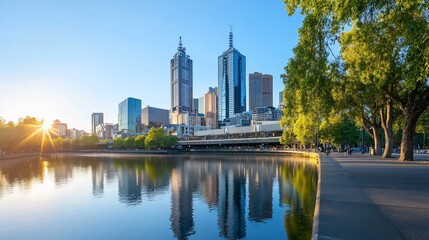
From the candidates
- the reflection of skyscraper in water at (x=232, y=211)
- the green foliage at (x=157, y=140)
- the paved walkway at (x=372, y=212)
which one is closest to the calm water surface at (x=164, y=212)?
the reflection of skyscraper in water at (x=232, y=211)

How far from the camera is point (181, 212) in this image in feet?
67.4

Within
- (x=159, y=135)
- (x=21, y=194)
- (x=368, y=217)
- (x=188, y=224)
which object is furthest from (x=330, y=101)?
(x=159, y=135)

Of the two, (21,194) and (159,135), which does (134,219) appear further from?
(159,135)

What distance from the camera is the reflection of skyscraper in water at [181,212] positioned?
16391 millimetres

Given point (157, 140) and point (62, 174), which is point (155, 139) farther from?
point (62, 174)

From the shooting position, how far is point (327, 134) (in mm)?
83312

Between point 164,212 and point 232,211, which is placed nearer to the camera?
point 232,211

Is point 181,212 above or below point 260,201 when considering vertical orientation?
below

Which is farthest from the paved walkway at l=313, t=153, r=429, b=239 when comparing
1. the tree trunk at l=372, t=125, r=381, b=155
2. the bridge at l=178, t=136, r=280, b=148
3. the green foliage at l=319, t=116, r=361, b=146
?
the bridge at l=178, t=136, r=280, b=148

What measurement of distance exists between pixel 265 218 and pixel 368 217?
903 centimetres

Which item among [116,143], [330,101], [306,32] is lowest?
[116,143]

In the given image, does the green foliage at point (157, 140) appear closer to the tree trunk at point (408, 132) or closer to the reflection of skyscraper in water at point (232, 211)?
the reflection of skyscraper in water at point (232, 211)

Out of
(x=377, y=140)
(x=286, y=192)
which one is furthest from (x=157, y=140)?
(x=286, y=192)

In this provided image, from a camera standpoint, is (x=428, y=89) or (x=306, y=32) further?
(x=428, y=89)
